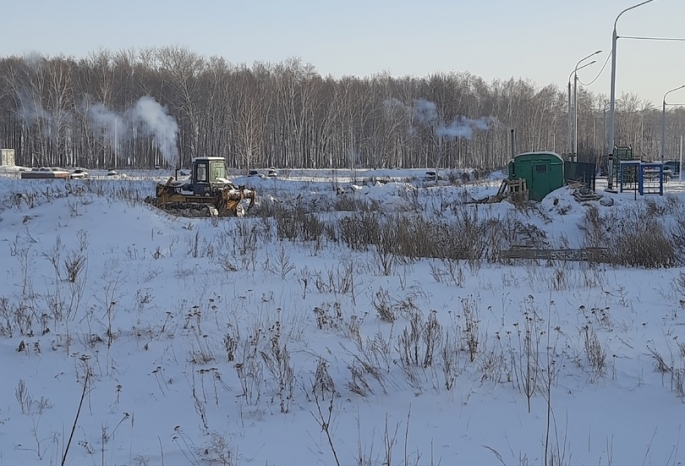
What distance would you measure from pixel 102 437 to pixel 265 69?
7482 centimetres

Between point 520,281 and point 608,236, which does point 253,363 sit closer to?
point 520,281

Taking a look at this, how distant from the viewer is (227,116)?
65.3 meters

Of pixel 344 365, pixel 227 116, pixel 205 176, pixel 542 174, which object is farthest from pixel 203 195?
pixel 227 116

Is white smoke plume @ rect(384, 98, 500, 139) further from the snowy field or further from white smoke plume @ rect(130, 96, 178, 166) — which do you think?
the snowy field

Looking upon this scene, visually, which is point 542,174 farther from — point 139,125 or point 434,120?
point 139,125

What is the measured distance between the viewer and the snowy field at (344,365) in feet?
14.5

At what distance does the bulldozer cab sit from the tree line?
35863 mm

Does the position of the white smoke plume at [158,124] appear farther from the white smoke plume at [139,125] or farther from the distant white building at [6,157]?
the distant white building at [6,157]

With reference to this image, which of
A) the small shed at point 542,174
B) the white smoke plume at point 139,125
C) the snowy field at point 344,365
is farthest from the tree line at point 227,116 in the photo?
the snowy field at point 344,365

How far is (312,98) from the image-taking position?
7019cm

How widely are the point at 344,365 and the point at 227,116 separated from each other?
61.9m

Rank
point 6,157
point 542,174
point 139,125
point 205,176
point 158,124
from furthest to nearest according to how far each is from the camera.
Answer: point 158,124, point 139,125, point 6,157, point 542,174, point 205,176

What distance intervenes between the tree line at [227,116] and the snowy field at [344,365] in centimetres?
4855

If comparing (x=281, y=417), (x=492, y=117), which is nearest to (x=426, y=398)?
(x=281, y=417)
